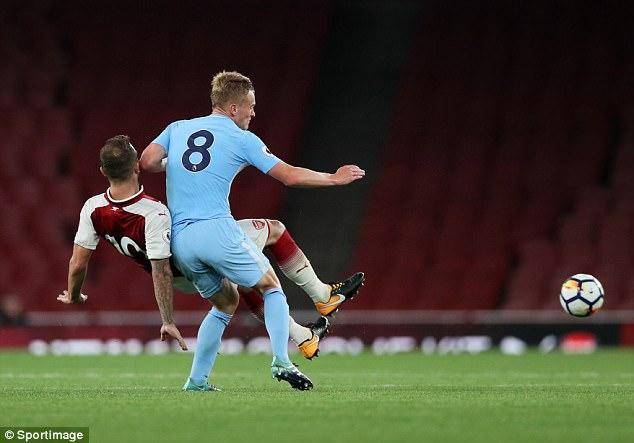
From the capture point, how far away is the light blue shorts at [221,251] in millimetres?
7191

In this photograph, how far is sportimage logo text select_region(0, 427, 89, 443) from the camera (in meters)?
5.12

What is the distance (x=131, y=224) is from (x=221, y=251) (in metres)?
0.58

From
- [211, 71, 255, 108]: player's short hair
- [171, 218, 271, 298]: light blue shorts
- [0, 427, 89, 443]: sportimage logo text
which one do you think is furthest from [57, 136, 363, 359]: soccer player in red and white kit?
[0, 427, 89, 443]: sportimage logo text

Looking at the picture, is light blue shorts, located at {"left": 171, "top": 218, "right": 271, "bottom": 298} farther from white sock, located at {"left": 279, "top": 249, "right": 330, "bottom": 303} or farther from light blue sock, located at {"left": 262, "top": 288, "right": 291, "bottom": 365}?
white sock, located at {"left": 279, "top": 249, "right": 330, "bottom": 303}

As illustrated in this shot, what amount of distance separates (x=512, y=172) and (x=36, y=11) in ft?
23.4

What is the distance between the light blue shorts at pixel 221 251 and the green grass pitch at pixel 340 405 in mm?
684

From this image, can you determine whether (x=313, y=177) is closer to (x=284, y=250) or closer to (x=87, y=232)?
(x=284, y=250)

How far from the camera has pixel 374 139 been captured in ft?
63.5

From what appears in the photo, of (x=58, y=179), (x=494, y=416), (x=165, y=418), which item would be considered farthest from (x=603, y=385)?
(x=58, y=179)

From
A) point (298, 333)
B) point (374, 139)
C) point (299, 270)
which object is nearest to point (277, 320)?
point (298, 333)

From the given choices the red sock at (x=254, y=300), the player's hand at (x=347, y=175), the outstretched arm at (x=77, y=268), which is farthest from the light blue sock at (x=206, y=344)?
the player's hand at (x=347, y=175)

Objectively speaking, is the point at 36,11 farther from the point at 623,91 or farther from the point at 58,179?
the point at 623,91

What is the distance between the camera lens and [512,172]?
60.5 feet

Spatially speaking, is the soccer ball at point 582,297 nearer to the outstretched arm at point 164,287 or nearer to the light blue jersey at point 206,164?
the light blue jersey at point 206,164
